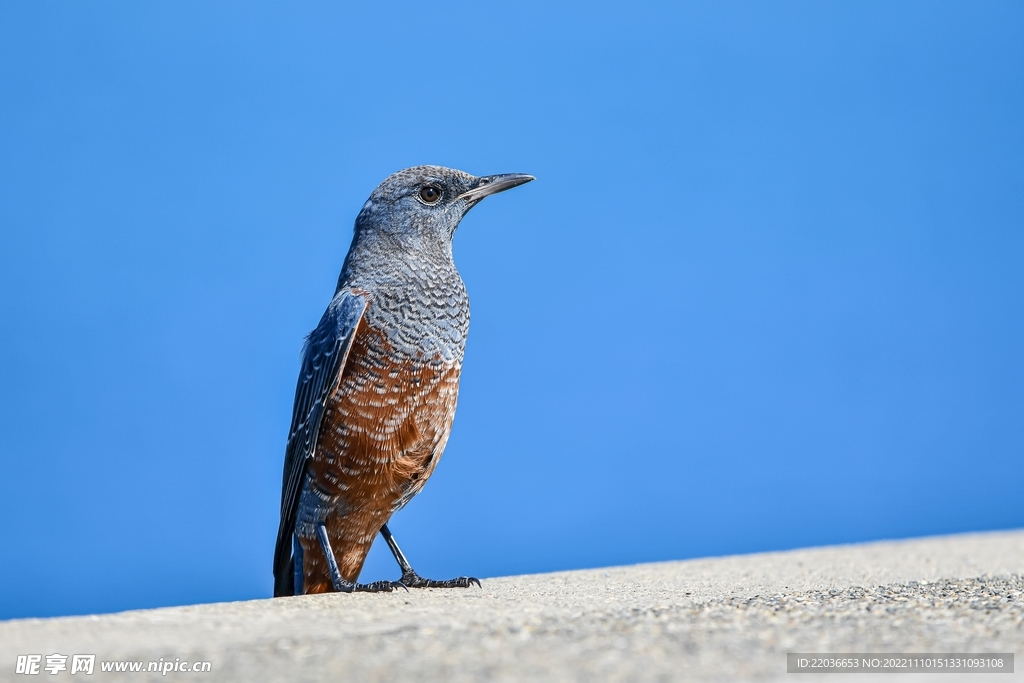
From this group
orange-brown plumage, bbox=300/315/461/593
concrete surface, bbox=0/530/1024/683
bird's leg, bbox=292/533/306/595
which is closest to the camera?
concrete surface, bbox=0/530/1024/683

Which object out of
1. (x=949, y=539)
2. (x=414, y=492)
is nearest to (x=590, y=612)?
(x=414, y=492)

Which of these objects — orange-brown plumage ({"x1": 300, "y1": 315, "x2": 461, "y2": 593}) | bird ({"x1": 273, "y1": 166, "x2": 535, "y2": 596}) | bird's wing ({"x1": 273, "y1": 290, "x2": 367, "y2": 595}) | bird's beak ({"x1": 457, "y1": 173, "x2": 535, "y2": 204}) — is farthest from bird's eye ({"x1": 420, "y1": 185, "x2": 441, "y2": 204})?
orange-brown plumage ({"x1": 300, "y1": 315, "x2": 461, "y2": 593})

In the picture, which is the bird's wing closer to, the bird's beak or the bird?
the bird

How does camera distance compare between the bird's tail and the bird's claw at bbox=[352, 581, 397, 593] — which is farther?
the bird's tail

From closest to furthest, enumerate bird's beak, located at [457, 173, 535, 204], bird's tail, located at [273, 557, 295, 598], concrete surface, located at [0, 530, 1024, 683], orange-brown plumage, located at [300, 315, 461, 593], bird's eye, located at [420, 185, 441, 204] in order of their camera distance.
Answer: concrete surface, located at [0, 530, 1024, 683], orange-brown plumage, located at [300, 315, 461, 593], bird's tail, located at [273, 557, 295, 598], bird's eye, located at [420, 185, 441, 204], bird's beak, located at [457, 173, 535, 204]

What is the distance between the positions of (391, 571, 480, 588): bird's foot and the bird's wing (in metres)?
0.75

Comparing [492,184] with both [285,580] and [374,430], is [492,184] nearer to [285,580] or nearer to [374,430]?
[374,430]

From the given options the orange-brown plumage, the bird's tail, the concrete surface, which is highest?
the orange-brown plumage

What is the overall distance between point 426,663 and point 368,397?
96.4 inches

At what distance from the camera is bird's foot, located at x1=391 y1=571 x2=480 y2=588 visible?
583 cm

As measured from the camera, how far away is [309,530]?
19.1 feet

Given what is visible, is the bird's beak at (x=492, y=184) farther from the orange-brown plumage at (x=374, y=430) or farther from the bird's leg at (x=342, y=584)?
the bird's leg at (x=342, y=584)

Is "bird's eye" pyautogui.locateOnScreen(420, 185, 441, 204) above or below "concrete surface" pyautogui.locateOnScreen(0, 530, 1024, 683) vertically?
above

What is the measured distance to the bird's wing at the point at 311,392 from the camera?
5.72m
